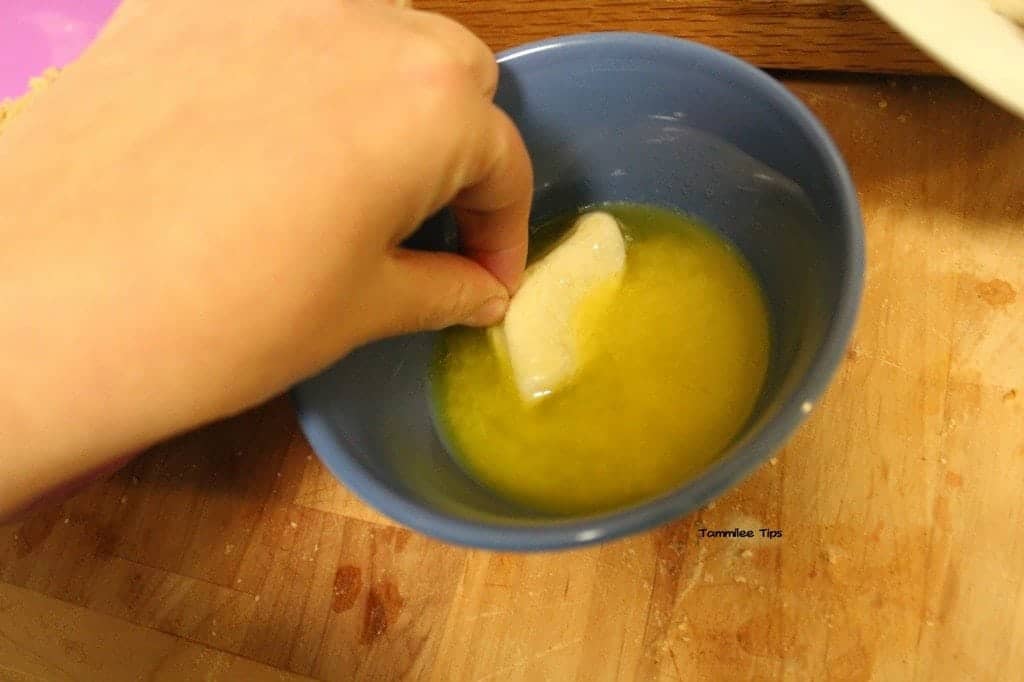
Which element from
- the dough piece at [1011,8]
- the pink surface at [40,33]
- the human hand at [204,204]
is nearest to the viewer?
the human hand at [204,204]

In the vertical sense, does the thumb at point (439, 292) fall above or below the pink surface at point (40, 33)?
below

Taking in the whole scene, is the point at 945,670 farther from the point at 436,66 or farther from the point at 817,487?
the point at 436,66

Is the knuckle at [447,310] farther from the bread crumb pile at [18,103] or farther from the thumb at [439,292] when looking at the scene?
the bread crumb pile at [18,103]

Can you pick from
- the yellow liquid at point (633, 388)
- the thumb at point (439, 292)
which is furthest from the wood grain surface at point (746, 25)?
the thumb at point (439, 292)

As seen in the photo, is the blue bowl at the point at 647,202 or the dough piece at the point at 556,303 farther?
the dough piece at the point at 556,303

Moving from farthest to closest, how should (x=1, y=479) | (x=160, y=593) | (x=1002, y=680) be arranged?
(x=160, y=593), (x=1002, y=680), (x=1, y=479)

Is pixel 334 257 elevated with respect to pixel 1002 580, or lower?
elevated

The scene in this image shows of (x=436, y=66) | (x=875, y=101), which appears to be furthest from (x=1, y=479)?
(x=875, y=101)
